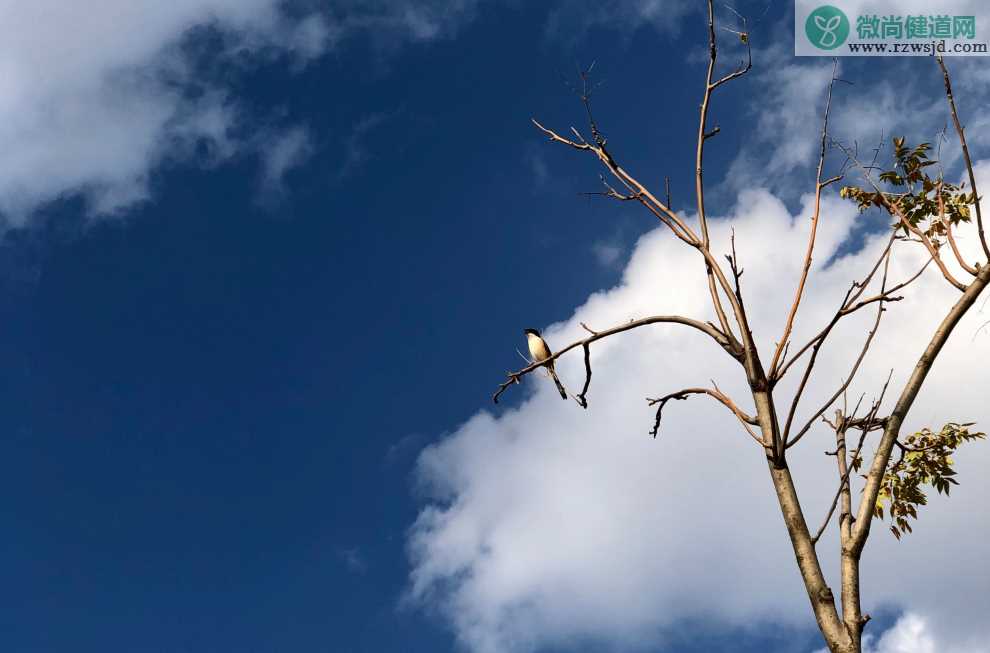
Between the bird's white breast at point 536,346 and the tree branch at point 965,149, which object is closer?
the tree branch at point 965,149

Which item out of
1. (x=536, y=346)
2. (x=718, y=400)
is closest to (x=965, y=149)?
(x=718, y=400)

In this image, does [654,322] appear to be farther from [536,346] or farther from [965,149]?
[536,346]

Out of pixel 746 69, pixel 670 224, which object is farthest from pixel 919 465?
pixel 746 69

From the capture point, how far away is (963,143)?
612cm

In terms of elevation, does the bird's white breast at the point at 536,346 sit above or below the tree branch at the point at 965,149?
above

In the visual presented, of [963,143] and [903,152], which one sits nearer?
[963,143]

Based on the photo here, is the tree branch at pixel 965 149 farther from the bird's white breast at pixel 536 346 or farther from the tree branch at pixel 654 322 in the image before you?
the bird's white breast at pixel 536 346

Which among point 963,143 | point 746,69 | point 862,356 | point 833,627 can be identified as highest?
point 746,69

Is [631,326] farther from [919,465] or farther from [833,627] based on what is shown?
[919,465]

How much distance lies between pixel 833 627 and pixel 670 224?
3.08 meters

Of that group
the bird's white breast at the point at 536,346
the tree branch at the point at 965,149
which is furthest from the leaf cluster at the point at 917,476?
the bird's white breast at the point at 536,346

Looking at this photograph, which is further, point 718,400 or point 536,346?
point 536,346

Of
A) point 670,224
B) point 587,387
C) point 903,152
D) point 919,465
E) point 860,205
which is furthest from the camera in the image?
point 860,205

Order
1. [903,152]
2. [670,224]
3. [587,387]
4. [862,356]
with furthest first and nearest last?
[903,152] → [587,387] → [670,224] → [862,356]
